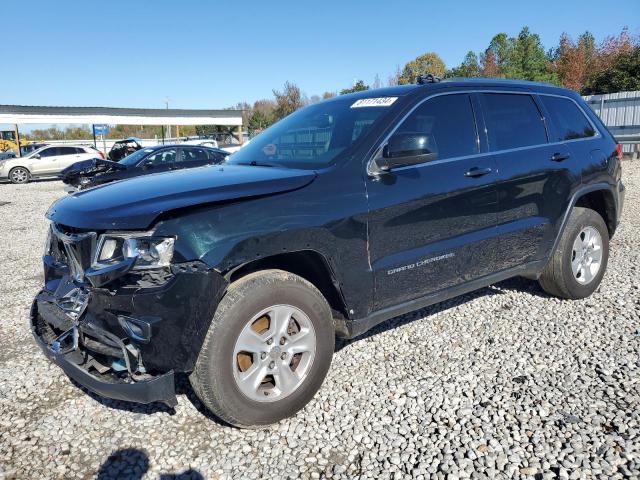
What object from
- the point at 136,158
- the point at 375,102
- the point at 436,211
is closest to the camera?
the point at 436,211

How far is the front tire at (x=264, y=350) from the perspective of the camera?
8.36 feet

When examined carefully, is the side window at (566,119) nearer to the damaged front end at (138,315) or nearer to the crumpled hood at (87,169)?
the damaged front end at (138,315)

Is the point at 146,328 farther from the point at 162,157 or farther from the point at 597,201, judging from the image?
the point at 162,157

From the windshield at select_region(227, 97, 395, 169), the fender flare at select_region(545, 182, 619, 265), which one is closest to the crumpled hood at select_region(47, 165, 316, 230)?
the windshield at select_region(227, 97, 395, 169)

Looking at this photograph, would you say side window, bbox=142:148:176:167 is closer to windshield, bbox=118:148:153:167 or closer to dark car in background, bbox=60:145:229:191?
dark car in background, bbox=60:145:229:191

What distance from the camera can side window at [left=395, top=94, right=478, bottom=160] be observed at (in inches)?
136

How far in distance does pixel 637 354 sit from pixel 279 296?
2681 mm

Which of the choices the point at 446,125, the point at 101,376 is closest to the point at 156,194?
the point at 101,376

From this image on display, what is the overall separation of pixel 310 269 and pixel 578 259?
9.50 feet

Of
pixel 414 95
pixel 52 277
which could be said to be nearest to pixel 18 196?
pixel 52 277

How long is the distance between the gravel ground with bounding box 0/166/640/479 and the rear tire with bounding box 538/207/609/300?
275 mm

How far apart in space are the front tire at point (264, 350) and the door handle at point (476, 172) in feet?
4.91

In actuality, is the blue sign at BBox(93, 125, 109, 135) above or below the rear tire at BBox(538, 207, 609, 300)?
above

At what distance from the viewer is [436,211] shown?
11.0 ft
